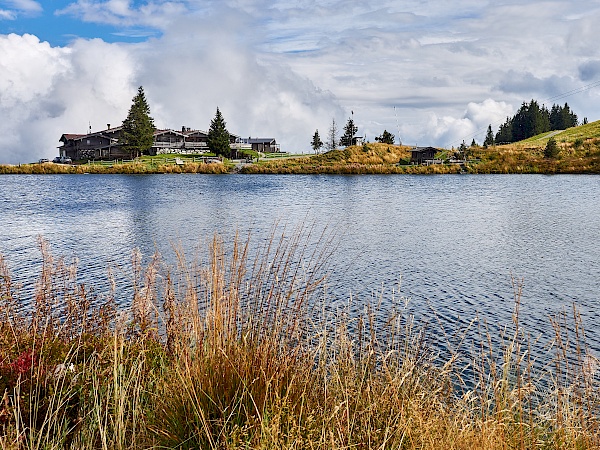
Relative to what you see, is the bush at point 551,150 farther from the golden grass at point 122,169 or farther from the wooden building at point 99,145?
the wooden building at point 99,145

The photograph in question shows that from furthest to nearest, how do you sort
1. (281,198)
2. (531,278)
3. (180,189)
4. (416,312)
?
(180,189), (281,198), (531,278), (416,312)

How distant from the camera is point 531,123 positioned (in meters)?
138

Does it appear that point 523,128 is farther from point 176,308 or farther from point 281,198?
point 176,308

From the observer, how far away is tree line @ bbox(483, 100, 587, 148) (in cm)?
13662

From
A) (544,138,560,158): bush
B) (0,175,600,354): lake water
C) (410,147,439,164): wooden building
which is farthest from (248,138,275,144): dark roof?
(0,175,600,354): lake water

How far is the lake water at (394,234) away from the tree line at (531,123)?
83.7 metres

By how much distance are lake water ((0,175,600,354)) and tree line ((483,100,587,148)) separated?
83.7m

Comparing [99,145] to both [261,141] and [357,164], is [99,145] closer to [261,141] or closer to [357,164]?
[261,141]

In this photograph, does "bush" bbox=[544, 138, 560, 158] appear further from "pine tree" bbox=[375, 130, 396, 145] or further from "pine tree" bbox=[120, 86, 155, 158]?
"pine tree" bbox=[120, 86, 155, 158]

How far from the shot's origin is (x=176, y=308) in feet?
24.7

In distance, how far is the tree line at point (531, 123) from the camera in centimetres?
13662

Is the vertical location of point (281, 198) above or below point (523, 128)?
below

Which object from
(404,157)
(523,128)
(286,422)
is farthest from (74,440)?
(523,128)

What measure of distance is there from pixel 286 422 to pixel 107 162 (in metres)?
114
